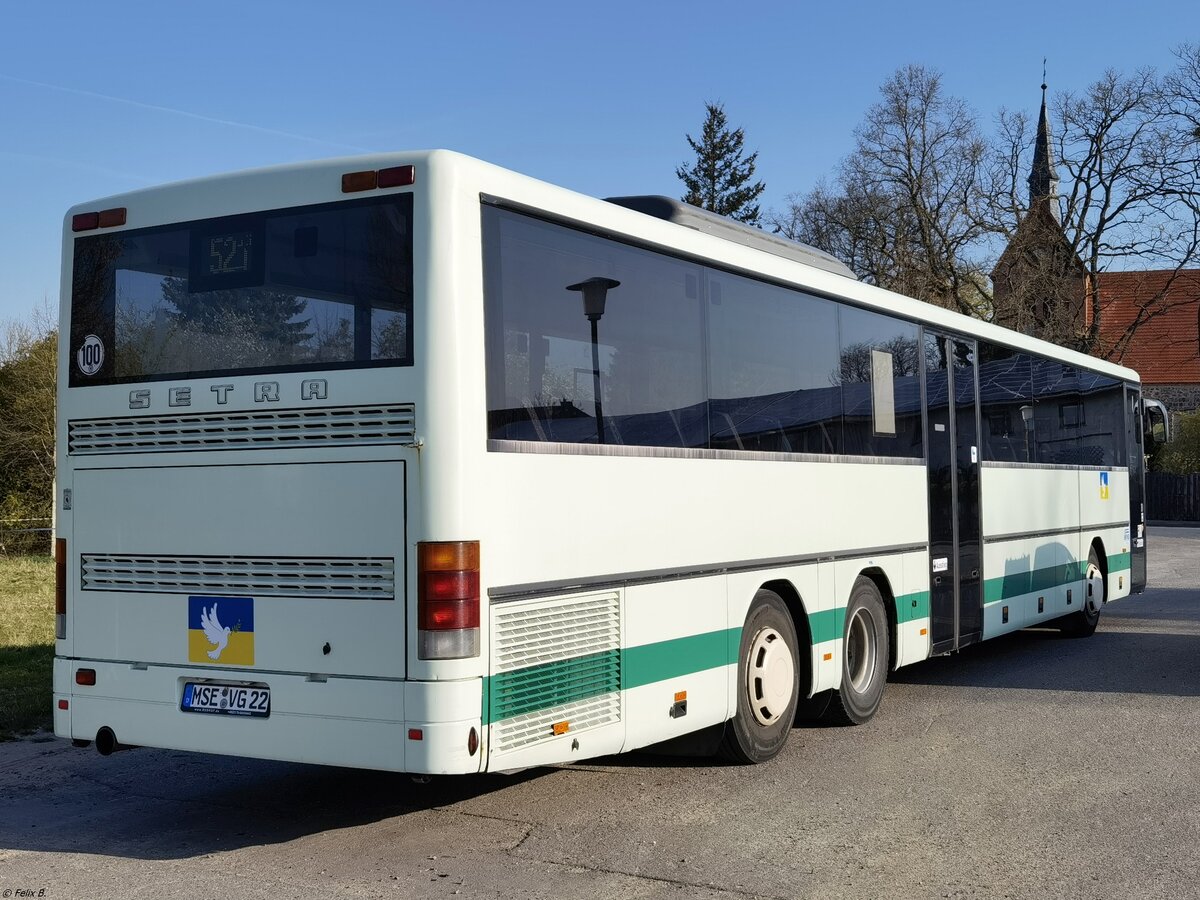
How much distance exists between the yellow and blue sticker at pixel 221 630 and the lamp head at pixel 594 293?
2195mm

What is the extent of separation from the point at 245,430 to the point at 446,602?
1.39m

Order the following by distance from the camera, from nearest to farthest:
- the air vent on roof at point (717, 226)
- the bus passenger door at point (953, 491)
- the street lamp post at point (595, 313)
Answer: the street lamp post at point (595, 313)
the air vent on roof at point (717, 226)
the bus passenger door at point (953, 491)

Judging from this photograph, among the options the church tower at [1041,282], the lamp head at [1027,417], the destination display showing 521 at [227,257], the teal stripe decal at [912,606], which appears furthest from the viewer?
the church tower at [1041,282]

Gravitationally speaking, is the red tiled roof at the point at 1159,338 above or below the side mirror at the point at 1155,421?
above

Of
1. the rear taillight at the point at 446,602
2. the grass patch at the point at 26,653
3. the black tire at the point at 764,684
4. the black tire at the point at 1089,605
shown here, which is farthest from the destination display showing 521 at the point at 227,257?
the black tire at the point at 1089,605

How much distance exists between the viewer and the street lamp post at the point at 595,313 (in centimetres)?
679

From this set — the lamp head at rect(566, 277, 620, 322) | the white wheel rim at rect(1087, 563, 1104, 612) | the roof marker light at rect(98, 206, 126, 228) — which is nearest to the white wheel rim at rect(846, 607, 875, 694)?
the lamp head at rect(566, 277, 620, 322)

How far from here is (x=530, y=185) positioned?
6.47m

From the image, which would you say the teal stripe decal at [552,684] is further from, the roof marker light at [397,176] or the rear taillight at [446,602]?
the roof marker light at [397,176]

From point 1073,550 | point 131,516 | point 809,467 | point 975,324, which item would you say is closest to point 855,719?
point 809,467

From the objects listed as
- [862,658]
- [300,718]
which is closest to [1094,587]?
[862,658]

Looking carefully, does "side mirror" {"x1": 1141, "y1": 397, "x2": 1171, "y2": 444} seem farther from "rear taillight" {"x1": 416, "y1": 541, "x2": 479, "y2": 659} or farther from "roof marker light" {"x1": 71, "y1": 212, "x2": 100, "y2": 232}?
"roof marker light" {"x1": 71, "y1": 212, "x2": 100, "y2": 232}

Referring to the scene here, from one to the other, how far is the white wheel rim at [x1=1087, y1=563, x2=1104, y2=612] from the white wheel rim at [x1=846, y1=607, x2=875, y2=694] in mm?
6337

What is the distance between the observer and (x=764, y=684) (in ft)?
26.8
